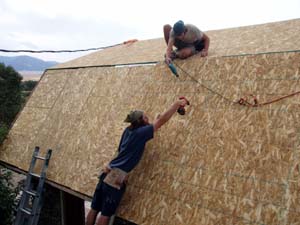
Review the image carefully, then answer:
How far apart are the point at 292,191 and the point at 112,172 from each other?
231 cm

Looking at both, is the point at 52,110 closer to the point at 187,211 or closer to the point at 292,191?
the point at 187,211

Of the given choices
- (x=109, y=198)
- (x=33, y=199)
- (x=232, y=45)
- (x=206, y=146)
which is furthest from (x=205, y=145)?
(x=33, y=199)

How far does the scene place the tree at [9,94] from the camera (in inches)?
552

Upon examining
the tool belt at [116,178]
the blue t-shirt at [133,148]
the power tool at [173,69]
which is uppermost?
the power tool at [173,69]

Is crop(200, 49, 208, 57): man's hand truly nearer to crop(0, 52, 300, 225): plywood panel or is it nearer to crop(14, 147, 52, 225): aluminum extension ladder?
crop(0, 52, 300, 225): plywood panel

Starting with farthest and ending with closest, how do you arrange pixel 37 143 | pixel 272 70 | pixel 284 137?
pixel 37 143
pixel 272 70
pixel 284 137

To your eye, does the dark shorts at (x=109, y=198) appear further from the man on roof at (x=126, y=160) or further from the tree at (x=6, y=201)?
the tree at (x=6, y=201)

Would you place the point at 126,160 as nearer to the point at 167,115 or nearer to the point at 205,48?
the point at 167,115

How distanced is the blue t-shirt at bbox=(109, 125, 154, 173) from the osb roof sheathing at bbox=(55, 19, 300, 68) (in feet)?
7.05

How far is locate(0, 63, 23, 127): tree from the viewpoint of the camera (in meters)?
14.0

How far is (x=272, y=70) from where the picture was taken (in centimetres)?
460

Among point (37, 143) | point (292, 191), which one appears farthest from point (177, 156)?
point (37, 143)

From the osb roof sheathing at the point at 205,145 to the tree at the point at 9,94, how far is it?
839cm

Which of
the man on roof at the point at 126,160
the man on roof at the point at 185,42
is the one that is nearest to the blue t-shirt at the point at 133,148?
the man on roof at the point at 126,160
